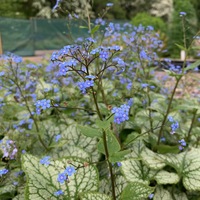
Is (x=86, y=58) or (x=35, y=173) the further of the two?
(x=35, y=173)

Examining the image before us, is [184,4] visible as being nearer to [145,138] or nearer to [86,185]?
[145,138]

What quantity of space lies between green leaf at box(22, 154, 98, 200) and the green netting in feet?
37.4

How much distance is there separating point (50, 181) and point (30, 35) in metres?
14.8

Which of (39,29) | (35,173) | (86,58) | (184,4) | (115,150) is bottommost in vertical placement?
(39,29)

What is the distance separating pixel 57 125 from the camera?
8.89ft

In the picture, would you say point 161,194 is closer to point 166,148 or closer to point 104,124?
point 166,148

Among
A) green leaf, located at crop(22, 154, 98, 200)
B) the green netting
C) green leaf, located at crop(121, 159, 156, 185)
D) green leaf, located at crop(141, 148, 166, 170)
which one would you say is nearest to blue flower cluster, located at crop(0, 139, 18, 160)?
green leaf, located at crop(22, 154, 98, 200)

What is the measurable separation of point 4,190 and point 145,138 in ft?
3.56

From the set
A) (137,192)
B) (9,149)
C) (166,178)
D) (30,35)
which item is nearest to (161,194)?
(166,178)

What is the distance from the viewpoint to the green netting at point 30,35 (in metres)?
13.6

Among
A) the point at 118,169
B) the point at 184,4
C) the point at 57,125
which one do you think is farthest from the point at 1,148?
the point at 184,4

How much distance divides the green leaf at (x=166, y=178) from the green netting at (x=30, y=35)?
11333 mm

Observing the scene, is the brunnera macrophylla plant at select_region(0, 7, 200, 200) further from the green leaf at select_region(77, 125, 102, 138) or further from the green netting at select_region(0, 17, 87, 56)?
the green netting at select_region(0, 17, 87, 56)

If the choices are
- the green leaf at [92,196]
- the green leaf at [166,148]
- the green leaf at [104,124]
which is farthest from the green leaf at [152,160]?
the green leaf at [104,124]
